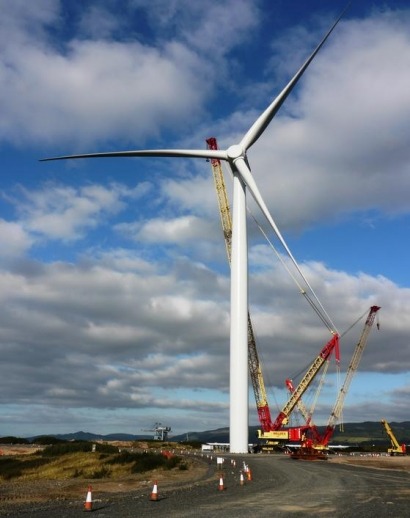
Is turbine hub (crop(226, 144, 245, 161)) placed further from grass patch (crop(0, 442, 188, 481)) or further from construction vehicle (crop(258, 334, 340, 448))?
construction vehicle (crop(258, 334, 340, 448))

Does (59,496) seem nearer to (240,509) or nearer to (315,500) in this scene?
(240,509)

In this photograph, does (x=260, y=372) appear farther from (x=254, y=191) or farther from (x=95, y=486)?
(x=95, y=486)

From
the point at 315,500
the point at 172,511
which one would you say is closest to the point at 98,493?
the point at 172,511

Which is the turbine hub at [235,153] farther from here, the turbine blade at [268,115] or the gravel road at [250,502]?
the gravel road at [250,502]

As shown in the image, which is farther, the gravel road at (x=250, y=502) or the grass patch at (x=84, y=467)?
the grass patch at (x=84, y=467)

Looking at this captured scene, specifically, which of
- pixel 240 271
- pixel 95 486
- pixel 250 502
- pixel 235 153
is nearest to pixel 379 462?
pixel 240 271

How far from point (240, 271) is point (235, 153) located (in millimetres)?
16352

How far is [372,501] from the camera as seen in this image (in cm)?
2919

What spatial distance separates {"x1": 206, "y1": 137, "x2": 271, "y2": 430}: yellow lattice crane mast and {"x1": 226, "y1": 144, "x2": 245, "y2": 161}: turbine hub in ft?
160

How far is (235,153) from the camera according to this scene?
7212cm

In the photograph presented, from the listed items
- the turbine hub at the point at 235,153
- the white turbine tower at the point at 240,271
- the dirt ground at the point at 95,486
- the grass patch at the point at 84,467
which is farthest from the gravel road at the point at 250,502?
the turbine hub at the point at 235,153

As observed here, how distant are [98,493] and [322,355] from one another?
106 metres

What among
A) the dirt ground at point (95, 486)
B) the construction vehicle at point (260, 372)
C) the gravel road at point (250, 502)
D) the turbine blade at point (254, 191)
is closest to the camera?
the gravel road at point (250, 502)

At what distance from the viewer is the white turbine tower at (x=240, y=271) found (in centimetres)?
6631
